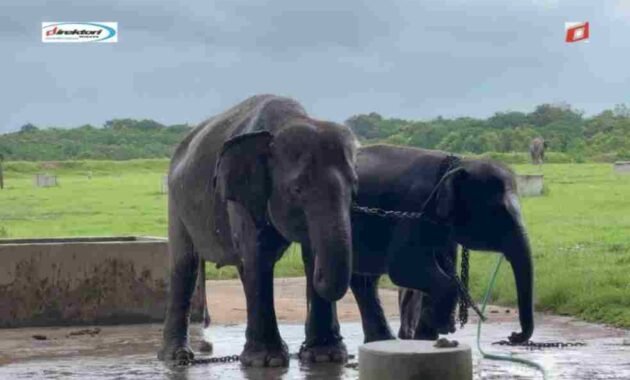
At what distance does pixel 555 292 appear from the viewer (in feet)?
48.8

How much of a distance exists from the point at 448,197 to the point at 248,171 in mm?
1488

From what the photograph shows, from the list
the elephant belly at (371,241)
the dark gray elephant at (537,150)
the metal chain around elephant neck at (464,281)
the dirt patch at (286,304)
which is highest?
the dark gray elephant at (537,150)

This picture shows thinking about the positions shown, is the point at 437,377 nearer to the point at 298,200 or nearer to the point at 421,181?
the point at 298,200

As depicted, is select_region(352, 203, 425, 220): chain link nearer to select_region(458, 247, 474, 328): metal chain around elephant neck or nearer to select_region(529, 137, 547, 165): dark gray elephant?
select_region(458, 247, 474, 328): metal chain around elephant neck

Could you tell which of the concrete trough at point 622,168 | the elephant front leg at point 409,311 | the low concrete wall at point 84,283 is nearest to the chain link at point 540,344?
the elephant front leg at point 409,311

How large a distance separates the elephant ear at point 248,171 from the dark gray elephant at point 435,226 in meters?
0.84

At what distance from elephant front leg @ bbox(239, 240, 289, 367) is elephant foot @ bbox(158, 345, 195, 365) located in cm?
70

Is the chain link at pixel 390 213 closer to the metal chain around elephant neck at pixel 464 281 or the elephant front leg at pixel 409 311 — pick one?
the metal chain around elephant neck at pixel 464 281

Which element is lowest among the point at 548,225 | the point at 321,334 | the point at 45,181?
the point at 321,334

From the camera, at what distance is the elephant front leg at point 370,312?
11.6 meters

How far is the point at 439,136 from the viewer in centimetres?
6644

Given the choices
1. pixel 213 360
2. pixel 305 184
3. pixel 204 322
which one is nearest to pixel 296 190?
pixel 305 184

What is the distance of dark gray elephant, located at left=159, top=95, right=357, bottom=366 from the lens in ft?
32.3

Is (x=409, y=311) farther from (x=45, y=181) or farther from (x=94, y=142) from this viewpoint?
(x=94, y=142)
